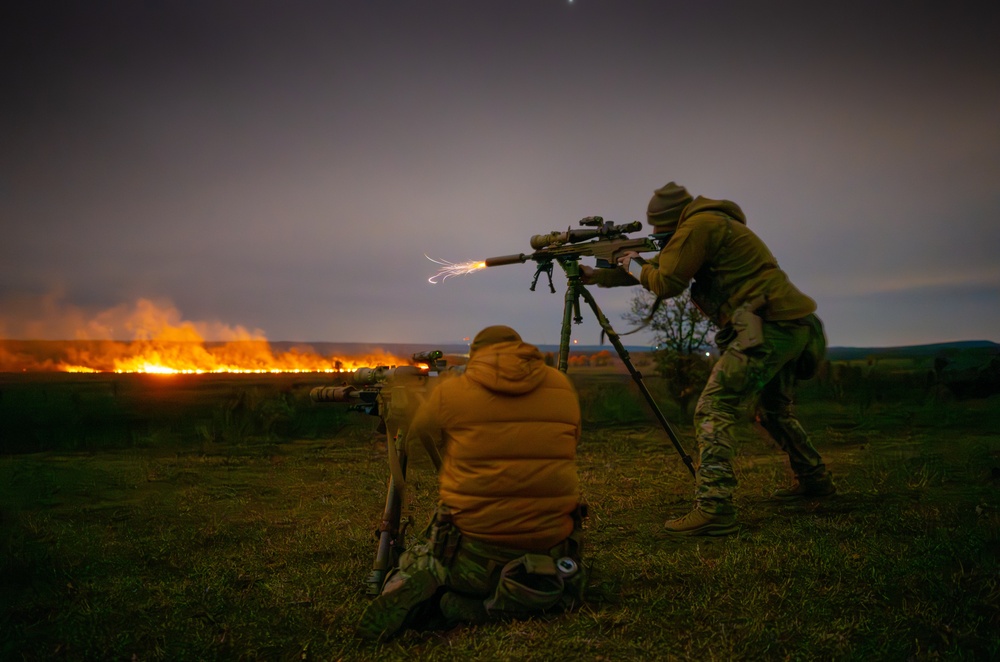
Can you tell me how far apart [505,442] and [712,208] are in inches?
135

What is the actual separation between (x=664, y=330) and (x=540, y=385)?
12.2 meters

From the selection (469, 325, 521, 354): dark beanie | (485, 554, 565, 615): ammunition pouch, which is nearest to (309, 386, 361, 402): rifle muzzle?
Answer: (469, 325, 521, 354): dark beanie

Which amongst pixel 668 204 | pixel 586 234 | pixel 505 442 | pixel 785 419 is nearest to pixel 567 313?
pixel 586 234

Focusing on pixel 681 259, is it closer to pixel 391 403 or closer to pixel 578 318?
pixel 578 318

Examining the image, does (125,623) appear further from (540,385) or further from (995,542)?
(995,542)

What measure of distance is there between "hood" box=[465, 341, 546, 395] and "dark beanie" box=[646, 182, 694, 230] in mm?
2995

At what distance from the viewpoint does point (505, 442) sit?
11.5ft

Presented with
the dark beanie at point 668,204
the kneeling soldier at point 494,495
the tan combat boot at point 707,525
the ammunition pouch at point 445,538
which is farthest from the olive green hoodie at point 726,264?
the ammunition pouch at point 445,538

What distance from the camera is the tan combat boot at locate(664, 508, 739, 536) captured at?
5.49m

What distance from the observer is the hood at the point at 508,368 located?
3.52 m

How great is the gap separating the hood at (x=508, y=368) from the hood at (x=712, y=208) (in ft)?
9.48

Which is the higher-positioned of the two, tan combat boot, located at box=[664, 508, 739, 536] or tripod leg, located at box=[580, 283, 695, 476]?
tripod leg, located at box=[580, 283, 695, 476]

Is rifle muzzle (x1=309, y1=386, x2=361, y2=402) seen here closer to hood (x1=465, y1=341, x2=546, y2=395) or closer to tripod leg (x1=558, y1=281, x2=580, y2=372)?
hood (x1=465, y1=341, x2=546, y2=395)

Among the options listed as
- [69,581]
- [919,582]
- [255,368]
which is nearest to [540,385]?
[919,582]
